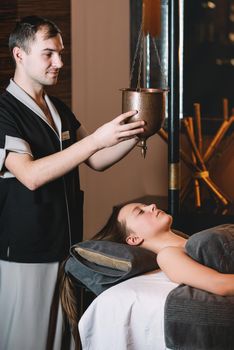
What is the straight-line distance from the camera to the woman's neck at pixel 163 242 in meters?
2.71

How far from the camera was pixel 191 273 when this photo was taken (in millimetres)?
2361

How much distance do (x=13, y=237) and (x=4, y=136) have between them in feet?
1.15

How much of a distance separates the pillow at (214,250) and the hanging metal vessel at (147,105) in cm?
38

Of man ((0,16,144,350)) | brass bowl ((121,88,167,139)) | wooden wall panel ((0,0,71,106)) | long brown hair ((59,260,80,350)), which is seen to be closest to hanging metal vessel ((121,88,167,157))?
brass bowl ((121,88,167,139))

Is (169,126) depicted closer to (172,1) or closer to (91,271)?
(172,1)

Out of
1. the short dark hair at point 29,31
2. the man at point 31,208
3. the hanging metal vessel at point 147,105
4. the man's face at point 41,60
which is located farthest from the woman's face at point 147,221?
the short dark hair at point 29,31

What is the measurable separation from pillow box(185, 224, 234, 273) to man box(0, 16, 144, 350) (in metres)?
0.49

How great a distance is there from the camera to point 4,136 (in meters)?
2.59

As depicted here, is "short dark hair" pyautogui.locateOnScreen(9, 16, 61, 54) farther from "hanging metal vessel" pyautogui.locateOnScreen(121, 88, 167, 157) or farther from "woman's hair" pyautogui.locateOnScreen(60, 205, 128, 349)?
"woman's hair" pyautogui.locateOnScreen(60, 205, 128, 349)

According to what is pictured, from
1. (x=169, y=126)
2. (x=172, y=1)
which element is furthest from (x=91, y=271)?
(x=172, y=1)

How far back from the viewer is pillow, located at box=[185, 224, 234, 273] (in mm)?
2410

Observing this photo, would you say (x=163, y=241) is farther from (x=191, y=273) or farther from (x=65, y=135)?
(x=65, y=135)

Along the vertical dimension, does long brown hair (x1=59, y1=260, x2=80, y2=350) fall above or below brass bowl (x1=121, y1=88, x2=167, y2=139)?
below

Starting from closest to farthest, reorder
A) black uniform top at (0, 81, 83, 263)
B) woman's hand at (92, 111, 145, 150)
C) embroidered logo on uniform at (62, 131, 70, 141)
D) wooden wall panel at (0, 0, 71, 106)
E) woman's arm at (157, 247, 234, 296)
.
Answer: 1. woman's arm at (157, 247, 234, 296)
2. woman's hand at (92, 111, 145, 150)
3. black uniform top at (0, 81, 83, 263)
4. embroidered logo on uniform at (62, 131, 70, 141)
5. wooden wall panel at (0, 0, 71, 106)
